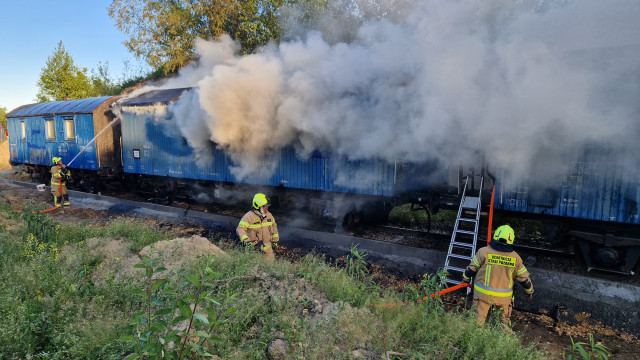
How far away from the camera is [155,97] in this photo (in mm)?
12688

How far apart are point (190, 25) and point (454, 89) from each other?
17396mm

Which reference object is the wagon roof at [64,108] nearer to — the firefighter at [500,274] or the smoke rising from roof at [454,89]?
the smoke rising from roof at [454,89]

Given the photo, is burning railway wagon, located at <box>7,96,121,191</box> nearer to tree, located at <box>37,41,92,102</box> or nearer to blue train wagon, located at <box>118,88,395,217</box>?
blue train wagon, located at <box>118,88,395,217</box>

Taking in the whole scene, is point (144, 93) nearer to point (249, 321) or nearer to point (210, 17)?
point (210, 17)

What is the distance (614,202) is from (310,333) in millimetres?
5849

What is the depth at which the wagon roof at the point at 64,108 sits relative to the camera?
47.5 feet

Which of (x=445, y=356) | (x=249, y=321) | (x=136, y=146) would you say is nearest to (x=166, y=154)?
(x=136, y=146)

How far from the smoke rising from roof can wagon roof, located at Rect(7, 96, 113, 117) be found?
6897 mm

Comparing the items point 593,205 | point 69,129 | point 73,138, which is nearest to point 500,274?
point 593,205

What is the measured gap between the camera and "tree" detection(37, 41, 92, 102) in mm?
28378

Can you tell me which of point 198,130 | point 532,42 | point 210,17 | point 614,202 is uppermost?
point 210,17

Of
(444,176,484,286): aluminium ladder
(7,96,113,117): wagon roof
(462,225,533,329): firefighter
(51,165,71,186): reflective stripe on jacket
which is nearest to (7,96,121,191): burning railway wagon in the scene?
(7,96,113,117): wagon roof

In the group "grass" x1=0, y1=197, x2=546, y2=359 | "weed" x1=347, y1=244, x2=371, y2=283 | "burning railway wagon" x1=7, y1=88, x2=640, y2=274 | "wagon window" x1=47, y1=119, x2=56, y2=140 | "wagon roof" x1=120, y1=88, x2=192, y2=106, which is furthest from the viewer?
"wagon window" x1=47, y1=119, x2=56, y2=140

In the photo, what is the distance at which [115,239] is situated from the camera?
22.5ft
